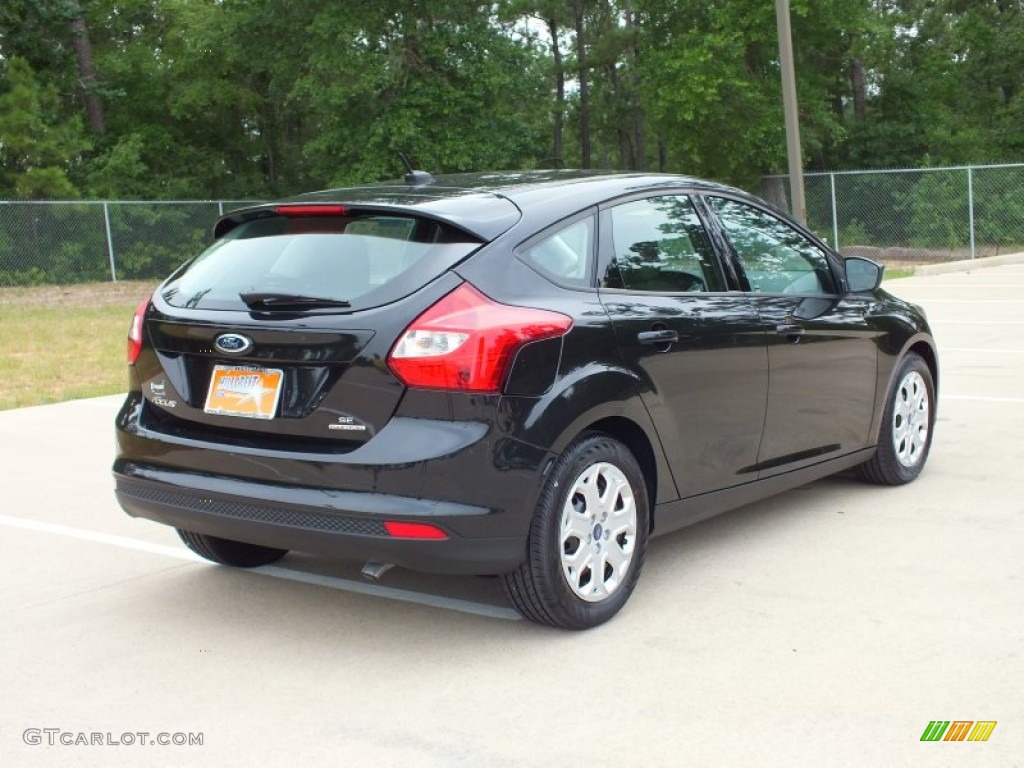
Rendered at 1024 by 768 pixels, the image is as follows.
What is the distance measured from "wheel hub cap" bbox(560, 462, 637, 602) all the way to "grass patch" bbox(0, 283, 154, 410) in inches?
294

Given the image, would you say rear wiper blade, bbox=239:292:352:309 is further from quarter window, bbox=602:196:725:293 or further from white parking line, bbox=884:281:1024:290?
white parking line, bbox=884:281:1024:290

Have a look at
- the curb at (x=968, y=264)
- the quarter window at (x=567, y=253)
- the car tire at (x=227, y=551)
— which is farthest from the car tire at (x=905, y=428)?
the curb at (x=968, y=264)

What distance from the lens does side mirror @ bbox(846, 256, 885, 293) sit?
19.4ft

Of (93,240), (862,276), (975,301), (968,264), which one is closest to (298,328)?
(862,276)

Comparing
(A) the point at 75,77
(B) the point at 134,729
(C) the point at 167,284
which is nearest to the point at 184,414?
(C) the point at 167,284

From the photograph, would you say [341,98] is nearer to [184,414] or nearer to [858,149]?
[858,149]

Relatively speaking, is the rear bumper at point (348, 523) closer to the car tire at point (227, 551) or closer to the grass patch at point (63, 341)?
the car tire at point (227, 551)

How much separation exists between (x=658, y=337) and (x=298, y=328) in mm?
1379

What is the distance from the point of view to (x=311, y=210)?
4.44 metres

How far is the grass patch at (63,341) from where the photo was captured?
11499 mm

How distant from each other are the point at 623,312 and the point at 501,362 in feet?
2.41

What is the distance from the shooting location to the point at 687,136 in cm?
3531

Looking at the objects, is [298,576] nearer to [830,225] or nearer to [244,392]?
[244,392]

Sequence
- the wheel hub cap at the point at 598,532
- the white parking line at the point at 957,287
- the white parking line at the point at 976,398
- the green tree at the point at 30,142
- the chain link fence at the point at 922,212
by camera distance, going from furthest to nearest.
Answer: the green tree at the point at 30,142 → the chain link fence at the point at 922,212 → the white parking line at the point at 957,287 → the white parking line at the point at 976,398 → the wheel hub cap at the point at 598,532
